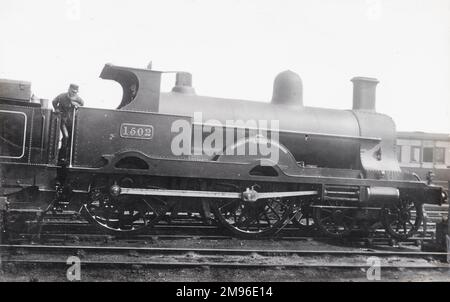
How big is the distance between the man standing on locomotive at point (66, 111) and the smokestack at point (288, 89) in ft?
12.1

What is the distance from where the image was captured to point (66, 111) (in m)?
6.76

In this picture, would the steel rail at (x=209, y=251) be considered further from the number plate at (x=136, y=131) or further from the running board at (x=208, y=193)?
the number plate at (x=136, y=131)

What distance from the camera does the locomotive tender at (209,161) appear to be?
6570 mm

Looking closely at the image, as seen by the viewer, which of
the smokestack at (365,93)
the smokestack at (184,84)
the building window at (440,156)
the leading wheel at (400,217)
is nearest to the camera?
the smokestack at (184,84)

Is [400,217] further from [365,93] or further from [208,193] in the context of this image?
[208,193]

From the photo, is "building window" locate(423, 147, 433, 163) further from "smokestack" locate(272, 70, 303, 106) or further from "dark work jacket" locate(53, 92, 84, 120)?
"dark work jacket" locate(53, 92, 84, 120)

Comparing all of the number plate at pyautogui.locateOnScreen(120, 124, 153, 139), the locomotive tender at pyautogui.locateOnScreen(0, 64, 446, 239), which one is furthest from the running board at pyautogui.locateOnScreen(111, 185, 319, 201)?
the number plate at pyautogui.locateOnScreen(120, 124, 153, 139)

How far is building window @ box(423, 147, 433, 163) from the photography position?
19.4 meters

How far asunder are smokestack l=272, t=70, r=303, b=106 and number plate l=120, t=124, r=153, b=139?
8.76ft

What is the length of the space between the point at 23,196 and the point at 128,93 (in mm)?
2521

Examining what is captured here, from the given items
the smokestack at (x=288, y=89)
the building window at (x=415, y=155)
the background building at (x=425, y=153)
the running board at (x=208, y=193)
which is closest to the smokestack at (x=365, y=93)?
the smokestack at (x=288, y=89)

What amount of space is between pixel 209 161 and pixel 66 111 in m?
2.46

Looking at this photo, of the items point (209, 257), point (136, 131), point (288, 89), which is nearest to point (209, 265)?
point (209, 257)
